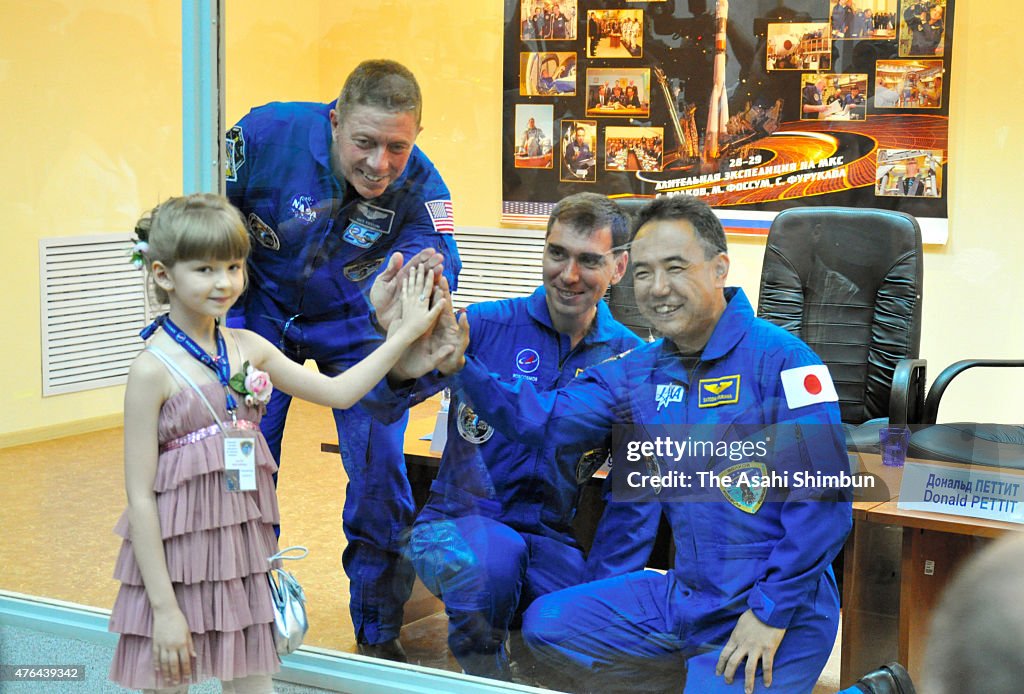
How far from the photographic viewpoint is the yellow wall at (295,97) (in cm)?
254

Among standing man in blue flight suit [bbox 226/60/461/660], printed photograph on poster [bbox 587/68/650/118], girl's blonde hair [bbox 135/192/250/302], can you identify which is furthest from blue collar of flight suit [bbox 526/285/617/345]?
girl's blonde hair [bbox 135/192/250/302]

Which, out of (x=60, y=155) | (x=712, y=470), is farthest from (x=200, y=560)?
(x=60, y=155)

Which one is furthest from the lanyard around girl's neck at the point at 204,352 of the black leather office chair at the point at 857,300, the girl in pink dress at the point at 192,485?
the black leather office chair at the point at 857,300

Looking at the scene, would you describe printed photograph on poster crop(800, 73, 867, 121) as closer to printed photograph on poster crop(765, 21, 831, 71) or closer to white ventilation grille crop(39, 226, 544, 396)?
printed photograph on poster crop(765, 21, 831, 71)

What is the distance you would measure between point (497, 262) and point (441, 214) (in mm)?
209

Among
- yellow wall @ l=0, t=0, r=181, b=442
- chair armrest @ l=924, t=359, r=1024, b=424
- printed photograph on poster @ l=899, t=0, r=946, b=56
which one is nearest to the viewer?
printed photograph on poster @ l=899, t=0, r=946, b=56

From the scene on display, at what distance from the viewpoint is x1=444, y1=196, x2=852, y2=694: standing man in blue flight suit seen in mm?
2557

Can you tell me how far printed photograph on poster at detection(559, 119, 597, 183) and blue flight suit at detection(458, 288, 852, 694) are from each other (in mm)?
455

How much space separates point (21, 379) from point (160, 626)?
6.65ft

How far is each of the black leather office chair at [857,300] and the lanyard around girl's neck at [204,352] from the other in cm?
119

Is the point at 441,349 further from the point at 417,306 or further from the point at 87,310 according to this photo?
the point at 87,310

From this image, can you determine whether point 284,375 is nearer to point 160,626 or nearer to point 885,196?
point 160,626

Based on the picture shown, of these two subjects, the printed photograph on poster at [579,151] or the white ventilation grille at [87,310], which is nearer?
the printed photograph on poster at [579,151]

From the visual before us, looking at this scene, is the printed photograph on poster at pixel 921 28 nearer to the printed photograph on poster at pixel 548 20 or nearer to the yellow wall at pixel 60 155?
the printed photograph on poster at pixel 548 20
